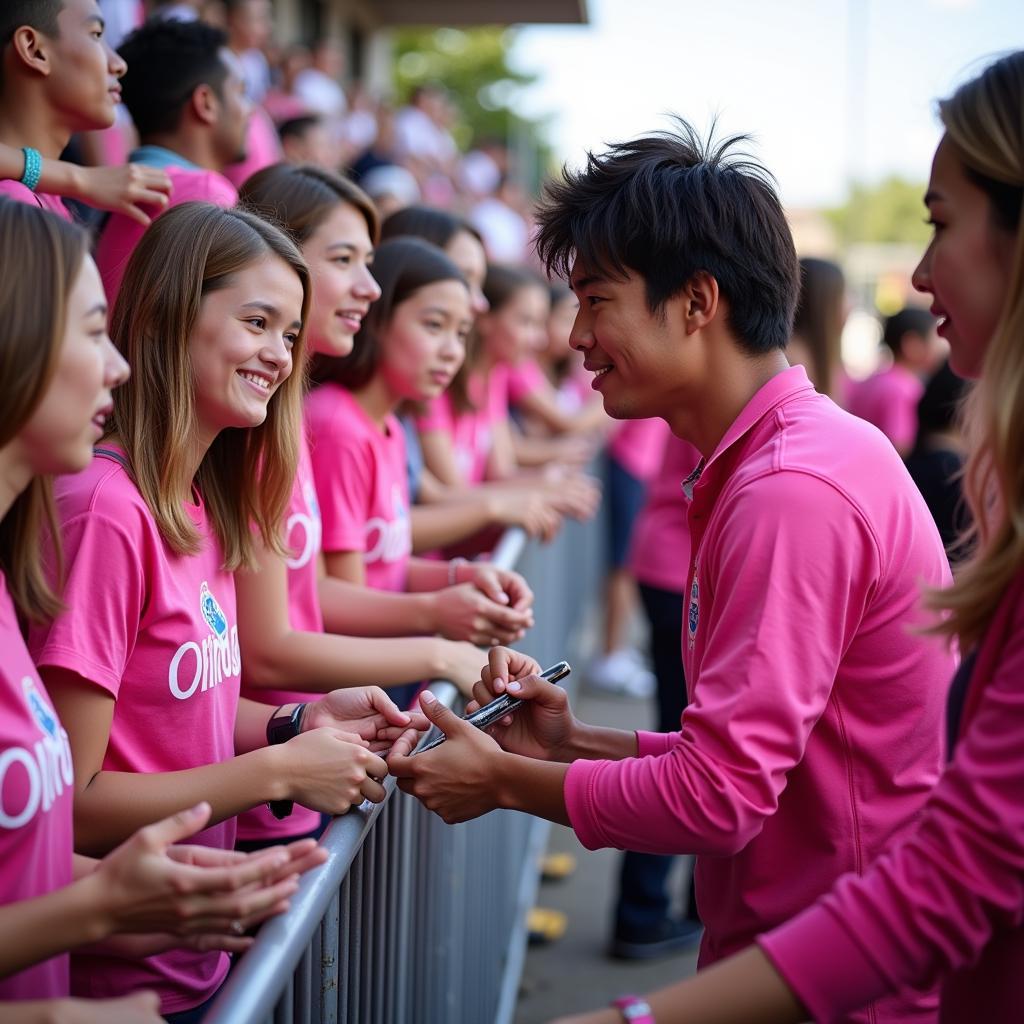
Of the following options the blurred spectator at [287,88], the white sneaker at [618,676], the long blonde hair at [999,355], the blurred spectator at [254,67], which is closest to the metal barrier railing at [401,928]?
the long blonde hair at [999,355]

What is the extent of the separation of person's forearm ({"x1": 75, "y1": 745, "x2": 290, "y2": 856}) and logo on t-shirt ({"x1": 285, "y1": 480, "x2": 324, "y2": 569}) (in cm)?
83

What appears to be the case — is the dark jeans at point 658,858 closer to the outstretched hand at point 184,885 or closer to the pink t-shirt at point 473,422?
the pink t-shirt at point 473,422

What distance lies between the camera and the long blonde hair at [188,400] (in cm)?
222

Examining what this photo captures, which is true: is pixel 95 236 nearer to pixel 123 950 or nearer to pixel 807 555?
pixel 123 950

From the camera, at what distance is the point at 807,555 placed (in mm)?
1811

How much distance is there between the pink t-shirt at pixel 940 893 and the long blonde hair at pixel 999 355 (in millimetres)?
74

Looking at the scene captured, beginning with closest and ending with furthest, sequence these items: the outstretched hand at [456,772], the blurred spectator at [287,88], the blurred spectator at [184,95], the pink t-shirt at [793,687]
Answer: the pink t-shirt at [793,687] < the outstretched hand at [456,772] < the blurred spectator at [184,95] < the blurred spectator at [287,88]

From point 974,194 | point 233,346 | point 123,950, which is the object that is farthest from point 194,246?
point 974,194

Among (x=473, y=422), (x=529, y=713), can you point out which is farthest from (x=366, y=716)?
(x=473, y=422)

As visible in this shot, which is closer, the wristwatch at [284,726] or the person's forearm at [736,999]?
the person's forearm at [736,999]

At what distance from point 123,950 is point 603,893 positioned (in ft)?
12.8

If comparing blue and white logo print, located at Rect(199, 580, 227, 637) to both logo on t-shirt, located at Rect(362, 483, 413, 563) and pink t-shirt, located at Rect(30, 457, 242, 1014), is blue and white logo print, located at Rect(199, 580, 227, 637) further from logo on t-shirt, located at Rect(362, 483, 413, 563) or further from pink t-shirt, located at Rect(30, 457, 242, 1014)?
logo on t-shirt, located at Rect(362, 483, 413, 563)

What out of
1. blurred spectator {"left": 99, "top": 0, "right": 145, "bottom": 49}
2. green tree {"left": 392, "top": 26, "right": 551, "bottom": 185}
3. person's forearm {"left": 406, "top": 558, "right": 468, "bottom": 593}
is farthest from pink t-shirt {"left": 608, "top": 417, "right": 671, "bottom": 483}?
green tree {"left": 392, "top": 26, "right": 551, "bottom": 185}

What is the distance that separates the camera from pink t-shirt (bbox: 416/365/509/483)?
17.4 feet
